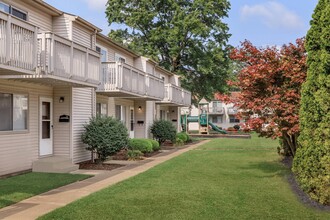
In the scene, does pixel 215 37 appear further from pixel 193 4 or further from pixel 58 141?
pixel 58 141

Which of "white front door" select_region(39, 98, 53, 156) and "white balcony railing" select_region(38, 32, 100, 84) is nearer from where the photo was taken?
"white balcony railing" select_region(38, 32, 100, 84)

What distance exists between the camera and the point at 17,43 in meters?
9.15

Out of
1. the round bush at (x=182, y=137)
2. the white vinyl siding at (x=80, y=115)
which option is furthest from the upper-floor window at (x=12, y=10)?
the round bush at (x=182, y=137)

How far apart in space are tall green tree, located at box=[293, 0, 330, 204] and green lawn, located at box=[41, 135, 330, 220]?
0.59m

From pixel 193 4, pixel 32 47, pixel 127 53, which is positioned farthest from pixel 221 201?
pixel 193 4

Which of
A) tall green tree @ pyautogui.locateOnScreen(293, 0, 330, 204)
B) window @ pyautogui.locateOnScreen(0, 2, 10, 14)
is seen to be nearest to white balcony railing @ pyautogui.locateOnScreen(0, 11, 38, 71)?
window @ pyautogui.locateOnScreen(0, 2, 10, 14)

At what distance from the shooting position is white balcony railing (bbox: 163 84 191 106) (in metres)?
26.2

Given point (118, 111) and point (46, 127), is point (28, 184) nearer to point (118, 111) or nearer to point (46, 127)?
point (46, 127)

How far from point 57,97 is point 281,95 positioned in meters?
8.20

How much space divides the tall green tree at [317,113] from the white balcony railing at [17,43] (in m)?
7.02

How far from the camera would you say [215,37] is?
37781 millimetres

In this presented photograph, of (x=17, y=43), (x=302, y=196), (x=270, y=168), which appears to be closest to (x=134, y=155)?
(x=270, y=168)

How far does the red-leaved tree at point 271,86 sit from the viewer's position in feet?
34.3

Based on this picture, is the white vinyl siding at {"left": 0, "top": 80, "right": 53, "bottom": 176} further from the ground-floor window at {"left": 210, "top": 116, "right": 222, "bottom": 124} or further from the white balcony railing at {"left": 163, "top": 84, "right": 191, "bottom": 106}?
the ground-floor window at {"left": 210, "top": 116, "right": 222, "bottom": 124}
